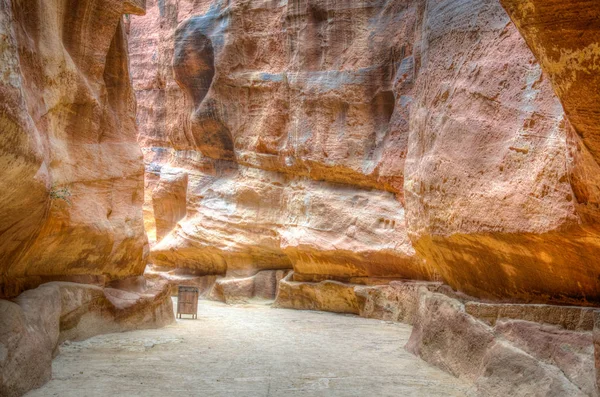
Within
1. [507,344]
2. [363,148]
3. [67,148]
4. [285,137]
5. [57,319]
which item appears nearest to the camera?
[507,344]

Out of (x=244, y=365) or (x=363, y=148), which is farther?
(x=363, y=148)

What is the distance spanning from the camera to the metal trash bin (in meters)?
12.4

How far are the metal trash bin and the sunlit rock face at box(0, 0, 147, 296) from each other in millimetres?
1649

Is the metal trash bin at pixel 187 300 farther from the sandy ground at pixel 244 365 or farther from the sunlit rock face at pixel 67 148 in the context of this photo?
the sunlit rock face at pixel 67 148

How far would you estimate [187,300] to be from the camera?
12.5 meters

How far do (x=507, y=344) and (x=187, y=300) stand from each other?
27.1 feet

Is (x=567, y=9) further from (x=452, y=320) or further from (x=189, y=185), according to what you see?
(x=189, y=185)

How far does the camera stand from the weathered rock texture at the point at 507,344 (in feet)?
15.3

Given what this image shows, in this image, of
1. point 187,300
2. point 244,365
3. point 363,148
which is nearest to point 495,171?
point 244,365

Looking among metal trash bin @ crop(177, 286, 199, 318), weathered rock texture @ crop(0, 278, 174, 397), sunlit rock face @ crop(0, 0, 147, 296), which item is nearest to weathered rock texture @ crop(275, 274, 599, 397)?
weathered rock texture @ crop(0, 278, 174, 397)

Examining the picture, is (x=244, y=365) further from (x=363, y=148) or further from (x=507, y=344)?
(x=363, y=148)

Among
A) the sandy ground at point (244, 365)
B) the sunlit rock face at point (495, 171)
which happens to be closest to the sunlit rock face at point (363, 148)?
the sunlit rock face at point (495, 171)

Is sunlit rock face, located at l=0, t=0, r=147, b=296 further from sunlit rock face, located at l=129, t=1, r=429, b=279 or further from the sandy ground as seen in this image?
sunlit rock face, located at l=129, t=1, r=429, b=279

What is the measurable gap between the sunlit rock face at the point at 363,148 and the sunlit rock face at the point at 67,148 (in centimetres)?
442
